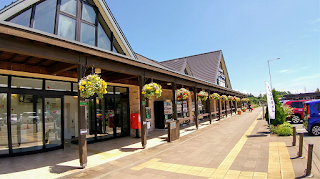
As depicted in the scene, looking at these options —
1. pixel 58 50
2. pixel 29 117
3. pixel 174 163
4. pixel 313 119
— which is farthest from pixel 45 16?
pixel 313 119

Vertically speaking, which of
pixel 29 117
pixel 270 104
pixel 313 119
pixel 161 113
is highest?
pixel 270 104

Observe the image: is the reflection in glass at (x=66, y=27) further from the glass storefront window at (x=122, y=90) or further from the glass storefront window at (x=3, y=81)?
the glass storefront window at (x=122, y=90)

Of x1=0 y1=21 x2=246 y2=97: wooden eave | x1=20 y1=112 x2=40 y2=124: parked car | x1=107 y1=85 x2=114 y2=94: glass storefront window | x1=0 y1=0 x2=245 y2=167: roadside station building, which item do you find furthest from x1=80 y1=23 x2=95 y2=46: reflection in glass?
x1=20 y1=112 x2=40 y2=124: parked car

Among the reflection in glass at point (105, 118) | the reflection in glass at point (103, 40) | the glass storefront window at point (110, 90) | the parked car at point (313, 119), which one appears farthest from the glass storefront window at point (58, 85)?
the parked car at point (313, 119)

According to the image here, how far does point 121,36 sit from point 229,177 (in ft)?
35.0

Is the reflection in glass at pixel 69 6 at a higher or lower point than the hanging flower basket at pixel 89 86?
higher

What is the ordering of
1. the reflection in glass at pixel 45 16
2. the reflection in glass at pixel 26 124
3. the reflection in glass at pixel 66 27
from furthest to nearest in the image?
the reflection in glass at pixel 66 27 → the reflection in glass at pixel 45 16 → the reflection in glass at pixel 26 124

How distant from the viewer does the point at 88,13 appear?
11.0 metres

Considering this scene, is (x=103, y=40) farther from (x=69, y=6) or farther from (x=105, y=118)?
(x=105, y=118)

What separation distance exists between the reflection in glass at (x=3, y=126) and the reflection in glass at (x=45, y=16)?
3.54m

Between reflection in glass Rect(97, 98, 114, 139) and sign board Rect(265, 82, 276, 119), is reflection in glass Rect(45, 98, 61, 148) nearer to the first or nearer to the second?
reflection in glass Rect(97, 98, 114, 139)

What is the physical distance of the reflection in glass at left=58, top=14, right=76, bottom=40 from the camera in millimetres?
9273

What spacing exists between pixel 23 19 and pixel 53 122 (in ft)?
15.5

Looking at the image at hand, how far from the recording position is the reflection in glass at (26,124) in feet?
22.9
